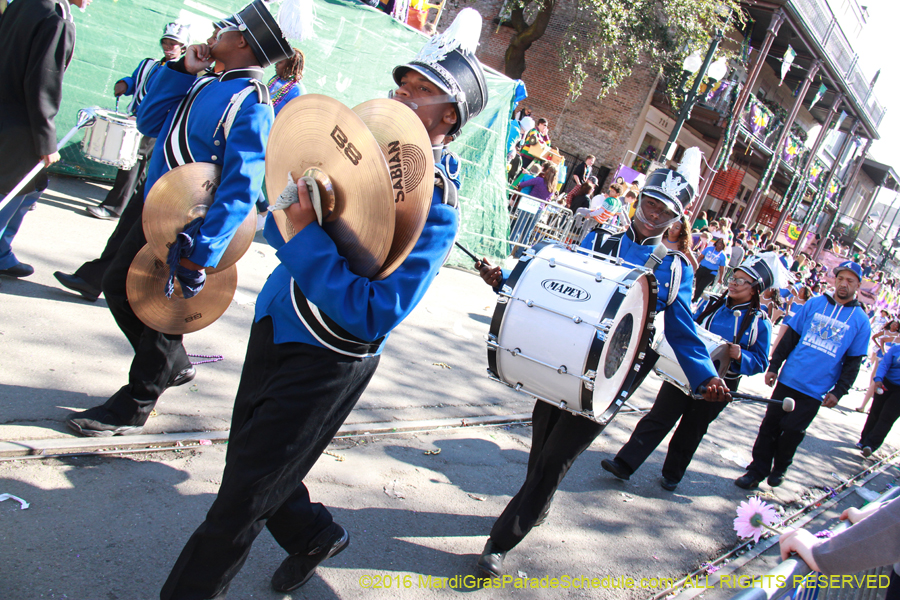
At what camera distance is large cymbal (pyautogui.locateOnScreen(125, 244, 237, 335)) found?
318 cm

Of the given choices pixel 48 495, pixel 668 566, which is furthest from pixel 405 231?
pixel 668 566

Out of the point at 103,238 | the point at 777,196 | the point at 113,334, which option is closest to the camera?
the point at 113,334

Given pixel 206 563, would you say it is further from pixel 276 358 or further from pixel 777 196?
pixel 777 196

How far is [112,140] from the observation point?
6.56 m

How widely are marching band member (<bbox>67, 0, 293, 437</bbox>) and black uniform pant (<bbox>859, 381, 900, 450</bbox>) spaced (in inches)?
356

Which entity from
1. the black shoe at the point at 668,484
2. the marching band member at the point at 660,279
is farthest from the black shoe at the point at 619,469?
the marching band member at the point at 660,279

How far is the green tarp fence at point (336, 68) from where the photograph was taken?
293 inches

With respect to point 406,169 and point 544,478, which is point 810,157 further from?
point 406,169

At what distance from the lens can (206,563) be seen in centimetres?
214

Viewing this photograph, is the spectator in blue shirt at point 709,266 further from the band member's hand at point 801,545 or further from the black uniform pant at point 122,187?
the band member's hand at point 801,545

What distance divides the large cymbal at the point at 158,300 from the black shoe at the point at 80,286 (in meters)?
1.92

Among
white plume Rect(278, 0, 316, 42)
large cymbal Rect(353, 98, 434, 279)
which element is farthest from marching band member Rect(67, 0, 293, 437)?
large cymbal Rect(353, 98, 434, 279)

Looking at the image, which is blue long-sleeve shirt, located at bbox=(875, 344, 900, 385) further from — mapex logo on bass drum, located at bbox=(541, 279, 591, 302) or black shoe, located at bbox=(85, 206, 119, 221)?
black shoe, located at bbox=(85, 206, 119, 221)

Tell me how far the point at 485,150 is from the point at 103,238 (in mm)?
5320
